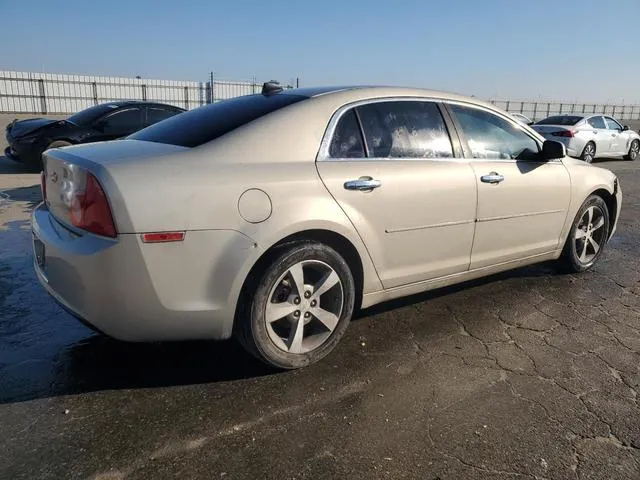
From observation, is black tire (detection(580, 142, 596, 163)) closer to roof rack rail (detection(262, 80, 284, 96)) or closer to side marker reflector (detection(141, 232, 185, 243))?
roof rack rail (detection(262, 80, 284, 96))

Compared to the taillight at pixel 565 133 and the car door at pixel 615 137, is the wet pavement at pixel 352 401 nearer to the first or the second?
the taillight at pixel 565 133

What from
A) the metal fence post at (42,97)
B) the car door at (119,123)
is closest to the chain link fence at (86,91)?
the metal fence post at (42,97)

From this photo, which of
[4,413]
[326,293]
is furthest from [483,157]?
[4,413]

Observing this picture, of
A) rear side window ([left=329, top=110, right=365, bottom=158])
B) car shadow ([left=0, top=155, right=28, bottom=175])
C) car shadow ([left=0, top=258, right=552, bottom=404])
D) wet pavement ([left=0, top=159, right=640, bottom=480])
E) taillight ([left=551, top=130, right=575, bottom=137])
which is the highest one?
rear side window ([left=329, top=110, right=365, bottom=158])

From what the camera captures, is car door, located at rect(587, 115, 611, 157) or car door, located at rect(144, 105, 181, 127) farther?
car door, located at rect(587, 115, 611, 157)

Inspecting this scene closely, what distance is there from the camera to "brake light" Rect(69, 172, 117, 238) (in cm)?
241

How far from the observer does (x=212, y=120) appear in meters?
3.20

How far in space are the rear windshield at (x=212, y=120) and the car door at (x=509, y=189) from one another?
4.42ft

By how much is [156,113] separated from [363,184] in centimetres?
840

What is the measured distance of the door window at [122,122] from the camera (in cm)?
959

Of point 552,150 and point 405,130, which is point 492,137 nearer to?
point 552,150

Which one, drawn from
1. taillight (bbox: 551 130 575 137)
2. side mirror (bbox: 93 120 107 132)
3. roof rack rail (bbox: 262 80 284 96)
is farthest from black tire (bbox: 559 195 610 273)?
taillight (bbox: 551 130 575 137)

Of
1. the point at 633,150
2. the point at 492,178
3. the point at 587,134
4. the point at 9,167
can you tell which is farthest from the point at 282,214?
the point at 633,150

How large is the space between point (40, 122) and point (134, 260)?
8.92 meters
